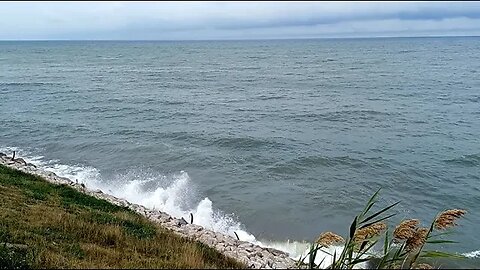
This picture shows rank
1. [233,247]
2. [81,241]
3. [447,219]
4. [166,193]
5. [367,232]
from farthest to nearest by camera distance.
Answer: [166,193] < [233,247] < [81,241] < [367,232] < [447,219]

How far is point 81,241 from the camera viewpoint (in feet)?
28.2

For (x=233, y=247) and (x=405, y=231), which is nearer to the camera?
(x=405, y=231)

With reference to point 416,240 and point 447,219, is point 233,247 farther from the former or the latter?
point 447,219

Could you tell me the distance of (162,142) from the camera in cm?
2922

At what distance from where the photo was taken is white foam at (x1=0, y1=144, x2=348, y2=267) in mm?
16405

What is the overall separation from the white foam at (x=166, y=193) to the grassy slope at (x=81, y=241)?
5.72 meters

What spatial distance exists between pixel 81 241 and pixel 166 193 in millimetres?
11851

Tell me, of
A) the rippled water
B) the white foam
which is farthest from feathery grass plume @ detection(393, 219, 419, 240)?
the rippled water

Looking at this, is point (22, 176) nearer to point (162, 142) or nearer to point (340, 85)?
point (162, 142)

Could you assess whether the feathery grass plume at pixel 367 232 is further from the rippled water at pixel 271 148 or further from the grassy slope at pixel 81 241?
the rippled water at pixel 271 148

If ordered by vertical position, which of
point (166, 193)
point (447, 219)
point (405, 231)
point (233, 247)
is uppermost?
point (447, 219)

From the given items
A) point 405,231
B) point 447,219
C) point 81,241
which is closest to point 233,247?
point 81,241

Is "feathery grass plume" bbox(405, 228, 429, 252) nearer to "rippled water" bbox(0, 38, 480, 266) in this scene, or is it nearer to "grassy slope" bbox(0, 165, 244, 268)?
"grassy slope" bbox(0, 165, 244, 268)

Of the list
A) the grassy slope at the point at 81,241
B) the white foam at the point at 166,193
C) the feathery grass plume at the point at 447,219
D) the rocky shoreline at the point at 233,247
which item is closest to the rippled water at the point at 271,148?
the white foam at the point at 166,193
